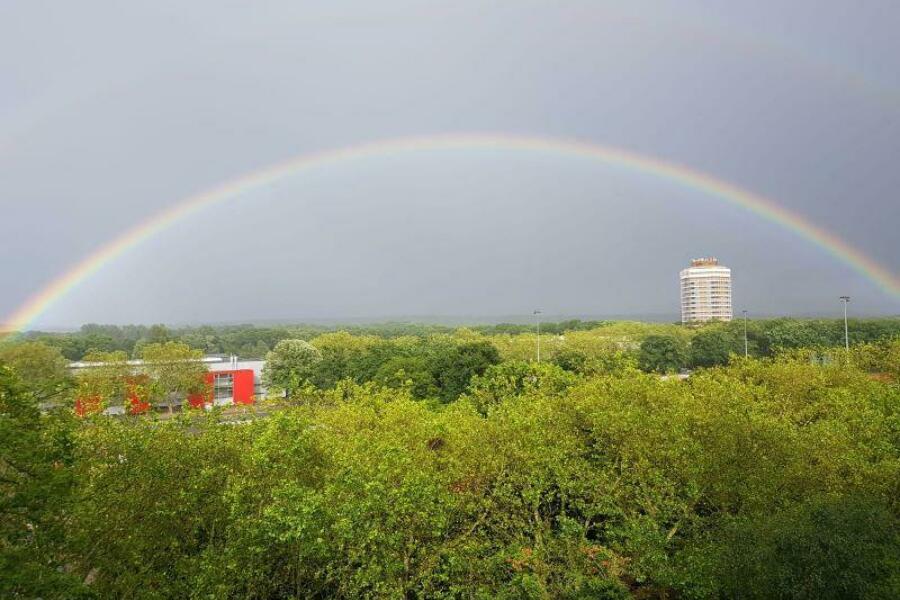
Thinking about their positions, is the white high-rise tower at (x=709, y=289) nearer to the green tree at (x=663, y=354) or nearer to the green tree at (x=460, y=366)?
the green tree at (x=663, y=354)

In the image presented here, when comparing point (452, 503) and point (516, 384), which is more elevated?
point (452, 503)

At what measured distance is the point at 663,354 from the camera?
6256 cm

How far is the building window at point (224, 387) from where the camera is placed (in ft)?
165

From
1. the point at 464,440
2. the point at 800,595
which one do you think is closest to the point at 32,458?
the point at 464,440

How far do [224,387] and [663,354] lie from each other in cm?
4699

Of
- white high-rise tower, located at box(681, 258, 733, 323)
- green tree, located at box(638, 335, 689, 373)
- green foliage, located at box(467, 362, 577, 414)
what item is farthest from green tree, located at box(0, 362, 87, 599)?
white high-rise tower, located at box(681, 258, 733, 323)

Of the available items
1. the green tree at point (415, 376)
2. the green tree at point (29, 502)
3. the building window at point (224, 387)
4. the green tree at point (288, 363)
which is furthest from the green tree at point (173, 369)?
the green tree at point (29, 502)

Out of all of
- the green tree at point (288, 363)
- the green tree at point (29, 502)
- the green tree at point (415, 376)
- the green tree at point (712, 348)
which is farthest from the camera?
the green tree at point (712, 348)

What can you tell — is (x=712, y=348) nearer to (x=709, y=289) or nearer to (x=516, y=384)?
(x=516, y=384)

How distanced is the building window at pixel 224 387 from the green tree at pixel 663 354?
4181cm

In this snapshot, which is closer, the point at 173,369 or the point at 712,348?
the point at 173,369

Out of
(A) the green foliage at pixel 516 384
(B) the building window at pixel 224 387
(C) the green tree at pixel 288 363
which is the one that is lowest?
(B) the building window at pixel 224 387

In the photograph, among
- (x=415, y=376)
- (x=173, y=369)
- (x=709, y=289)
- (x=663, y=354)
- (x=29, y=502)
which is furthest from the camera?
(x=709, y=289)

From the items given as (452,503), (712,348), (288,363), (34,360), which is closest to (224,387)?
(288,363)
